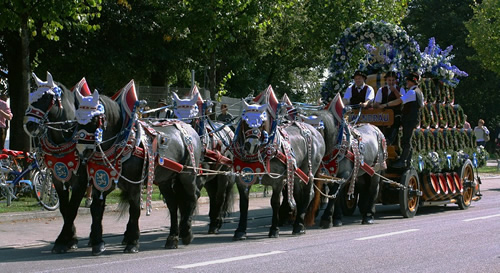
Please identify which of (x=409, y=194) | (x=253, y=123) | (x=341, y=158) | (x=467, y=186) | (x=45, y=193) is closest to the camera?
(x=253, y=123)

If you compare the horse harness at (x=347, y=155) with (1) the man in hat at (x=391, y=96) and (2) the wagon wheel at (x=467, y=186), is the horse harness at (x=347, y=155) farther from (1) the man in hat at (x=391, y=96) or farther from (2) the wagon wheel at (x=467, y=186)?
(2) the wagon wheel at (x=467, y=186)

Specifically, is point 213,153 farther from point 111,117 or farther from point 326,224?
point 111,117

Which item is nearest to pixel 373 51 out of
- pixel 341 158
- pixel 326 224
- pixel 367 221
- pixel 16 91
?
pixel 341 158

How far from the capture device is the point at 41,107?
9.57 meters

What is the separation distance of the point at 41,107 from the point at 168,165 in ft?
6.55

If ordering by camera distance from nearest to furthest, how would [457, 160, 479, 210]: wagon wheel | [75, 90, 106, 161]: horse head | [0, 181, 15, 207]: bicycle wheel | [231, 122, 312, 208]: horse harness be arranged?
[75, 90, 106, 161]: horse head → [231, 122, 312, 208]: horse harness → [0, 181, 15, 207]: bicycle wheel → [457, 160, 479, 210]: wagon wheel

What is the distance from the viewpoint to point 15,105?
1909cm

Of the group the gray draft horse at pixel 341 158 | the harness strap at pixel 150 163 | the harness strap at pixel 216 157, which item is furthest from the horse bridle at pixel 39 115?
the gray draft horse at pixel 341 158

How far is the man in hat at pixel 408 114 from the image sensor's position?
14.4 m

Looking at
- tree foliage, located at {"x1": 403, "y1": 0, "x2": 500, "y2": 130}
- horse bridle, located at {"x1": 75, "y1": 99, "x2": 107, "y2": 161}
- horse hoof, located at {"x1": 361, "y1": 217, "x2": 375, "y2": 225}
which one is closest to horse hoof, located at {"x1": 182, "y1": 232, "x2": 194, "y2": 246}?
horse bridle, located at {"x1": 75, "y1": 99, "x2": 107, "y2": 161}

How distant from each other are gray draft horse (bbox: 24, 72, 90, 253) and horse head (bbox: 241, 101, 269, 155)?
2.49m

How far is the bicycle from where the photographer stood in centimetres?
1442

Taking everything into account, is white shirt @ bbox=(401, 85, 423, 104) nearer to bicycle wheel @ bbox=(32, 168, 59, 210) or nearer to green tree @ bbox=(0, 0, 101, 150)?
green tree @ bbox=(0, 0, 101, 150)

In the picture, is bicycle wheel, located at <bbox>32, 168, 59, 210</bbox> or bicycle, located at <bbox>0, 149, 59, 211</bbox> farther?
bicycle, located at <bbox>0, 149, 59, 211</bbox>
